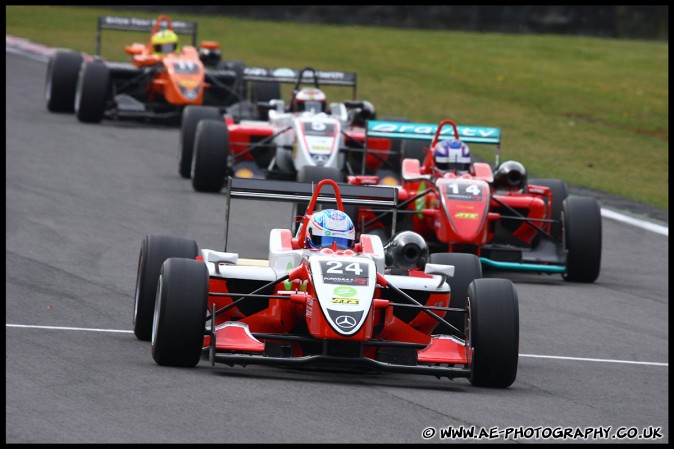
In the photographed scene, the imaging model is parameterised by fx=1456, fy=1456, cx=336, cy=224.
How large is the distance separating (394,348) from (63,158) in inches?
459

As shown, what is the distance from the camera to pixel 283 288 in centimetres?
1019

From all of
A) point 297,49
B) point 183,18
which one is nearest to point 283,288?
point 297,49

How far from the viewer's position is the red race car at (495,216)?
46.7ft

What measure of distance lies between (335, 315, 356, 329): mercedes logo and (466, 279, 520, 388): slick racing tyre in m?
0.82

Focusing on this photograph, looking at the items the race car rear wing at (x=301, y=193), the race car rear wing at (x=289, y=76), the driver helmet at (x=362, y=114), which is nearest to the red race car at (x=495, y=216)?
the race car rear wing at (x=301, y=193)

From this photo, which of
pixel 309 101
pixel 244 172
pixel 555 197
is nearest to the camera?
pixel 555 197

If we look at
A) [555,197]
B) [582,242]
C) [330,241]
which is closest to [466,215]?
[582,242]

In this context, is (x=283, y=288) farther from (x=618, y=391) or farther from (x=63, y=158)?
(x=63, y=158)

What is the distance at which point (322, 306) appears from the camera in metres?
9.26

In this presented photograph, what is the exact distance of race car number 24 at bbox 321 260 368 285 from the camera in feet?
30.9

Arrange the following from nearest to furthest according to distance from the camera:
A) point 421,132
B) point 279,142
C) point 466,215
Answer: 1. point 466,215
2. point 421,132
3. point 279,142

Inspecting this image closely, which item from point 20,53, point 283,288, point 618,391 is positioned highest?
point 20,53

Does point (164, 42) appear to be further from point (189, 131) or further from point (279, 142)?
point (279, 142)

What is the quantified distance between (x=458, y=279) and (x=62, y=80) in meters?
14.9
